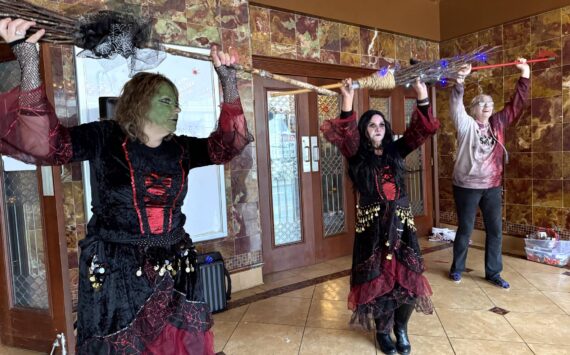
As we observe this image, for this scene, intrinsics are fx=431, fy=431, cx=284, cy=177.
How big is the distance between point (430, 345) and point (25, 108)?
7.55ft

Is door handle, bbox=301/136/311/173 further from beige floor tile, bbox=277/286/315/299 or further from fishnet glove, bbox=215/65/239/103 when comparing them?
fishnet glove, bbox=215/65/239/103

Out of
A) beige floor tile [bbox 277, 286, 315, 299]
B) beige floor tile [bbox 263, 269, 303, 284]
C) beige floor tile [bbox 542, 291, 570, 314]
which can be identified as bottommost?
beige floor tile [bbox 542, 291, 570, 314]

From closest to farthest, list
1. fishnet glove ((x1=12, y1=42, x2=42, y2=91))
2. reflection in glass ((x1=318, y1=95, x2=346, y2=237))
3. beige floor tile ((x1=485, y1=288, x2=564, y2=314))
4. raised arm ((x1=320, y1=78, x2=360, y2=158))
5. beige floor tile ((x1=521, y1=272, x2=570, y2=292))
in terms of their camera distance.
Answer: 1. fishnet glove ((x1=12, y1=42, x2=42, y2=91))
2. raised arm ((x1=320, y1=78, x2=360, y2=158))
3. beige floor tile ((x1=485, y1=288, x2=564, y2=314))
4. beige floor tile ((x1=521, y1=272, x2=570, y2=292))
5. reflection in glass ((x1=318, y1=95, x2=346, y2=237))

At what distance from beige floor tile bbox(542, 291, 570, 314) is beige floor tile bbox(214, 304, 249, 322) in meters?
2.18

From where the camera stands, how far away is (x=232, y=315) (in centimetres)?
302

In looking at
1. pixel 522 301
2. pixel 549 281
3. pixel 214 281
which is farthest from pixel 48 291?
pixel 549 281

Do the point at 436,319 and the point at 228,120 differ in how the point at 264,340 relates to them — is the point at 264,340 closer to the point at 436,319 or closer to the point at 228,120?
the point at 436,319

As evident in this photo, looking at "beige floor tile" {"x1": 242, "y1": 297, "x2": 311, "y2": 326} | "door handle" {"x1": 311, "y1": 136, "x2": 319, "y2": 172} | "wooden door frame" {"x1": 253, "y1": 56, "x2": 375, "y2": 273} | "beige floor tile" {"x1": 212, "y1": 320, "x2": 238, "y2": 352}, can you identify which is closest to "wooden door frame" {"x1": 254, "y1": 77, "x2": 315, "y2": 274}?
"wooden door frame" {"x1": 253, "y1": 56, "x2": 375, "y2": 273}

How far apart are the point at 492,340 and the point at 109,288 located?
2157 millimetres

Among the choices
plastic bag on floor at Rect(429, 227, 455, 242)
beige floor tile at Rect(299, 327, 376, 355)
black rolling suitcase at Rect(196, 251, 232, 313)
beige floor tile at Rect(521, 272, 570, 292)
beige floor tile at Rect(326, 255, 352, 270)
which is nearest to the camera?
beige floor tile at Rect(299, 327, 376, 355)

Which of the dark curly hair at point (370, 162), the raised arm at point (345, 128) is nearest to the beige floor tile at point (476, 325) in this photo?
the dark curly hair at point (370, 162)

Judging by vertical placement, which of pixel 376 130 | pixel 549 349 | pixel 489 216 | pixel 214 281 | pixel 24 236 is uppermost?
pixel 376 130

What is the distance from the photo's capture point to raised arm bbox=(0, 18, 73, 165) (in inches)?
45.9

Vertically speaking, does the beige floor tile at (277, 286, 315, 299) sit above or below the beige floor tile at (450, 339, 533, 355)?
above
